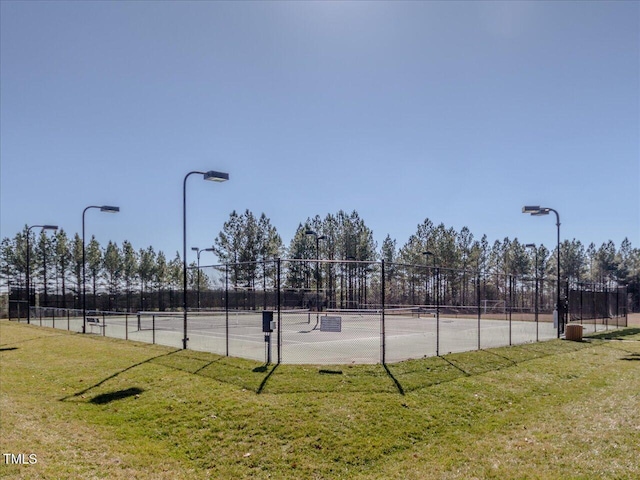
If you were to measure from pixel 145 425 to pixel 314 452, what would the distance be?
3.20 metres

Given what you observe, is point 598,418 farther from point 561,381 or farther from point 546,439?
point 561,381

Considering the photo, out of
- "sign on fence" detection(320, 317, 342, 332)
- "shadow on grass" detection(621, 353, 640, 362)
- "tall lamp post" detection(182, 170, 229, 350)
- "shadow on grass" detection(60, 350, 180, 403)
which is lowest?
"shadow on grass" detection(621, 353, 640, 362)

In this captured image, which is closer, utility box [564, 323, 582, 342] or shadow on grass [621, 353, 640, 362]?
shadow on grass [621, 353, 640, 362]

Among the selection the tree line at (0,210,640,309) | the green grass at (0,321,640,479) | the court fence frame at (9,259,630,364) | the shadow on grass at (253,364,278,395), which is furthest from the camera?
the tree line at (0,210,640,309)

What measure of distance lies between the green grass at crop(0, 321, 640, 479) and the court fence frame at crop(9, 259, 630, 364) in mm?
2245

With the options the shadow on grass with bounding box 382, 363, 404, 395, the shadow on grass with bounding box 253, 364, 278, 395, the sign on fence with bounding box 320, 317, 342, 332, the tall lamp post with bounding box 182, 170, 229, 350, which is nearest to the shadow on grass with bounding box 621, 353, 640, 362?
the shadow on grass with bounding box 382, 363, 404, 395

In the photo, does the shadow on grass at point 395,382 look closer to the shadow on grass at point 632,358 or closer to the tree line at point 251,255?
the shadow on grass at point 632,358

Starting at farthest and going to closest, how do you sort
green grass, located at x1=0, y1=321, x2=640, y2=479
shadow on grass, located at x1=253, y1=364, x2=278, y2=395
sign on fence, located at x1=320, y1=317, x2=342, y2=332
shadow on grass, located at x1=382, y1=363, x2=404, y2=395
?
1. sign on fence, located at x1=320, y1=317, x2=342, y2=332
2. shadow on grass, located at x1=253, y1=364, x2=278, y2=395
3. shadow on grass, located at x1=382, y1=363, x2=404, y2=395
4. green grass, located at x1=0, y1=321, x2=640, y2=479

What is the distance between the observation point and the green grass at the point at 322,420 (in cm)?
671

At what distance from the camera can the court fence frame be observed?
14.7 metres

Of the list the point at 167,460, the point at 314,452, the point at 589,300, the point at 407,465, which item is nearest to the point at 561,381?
the point at 407,465

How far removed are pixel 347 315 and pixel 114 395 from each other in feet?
26.4

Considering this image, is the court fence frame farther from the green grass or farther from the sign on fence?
the green grass

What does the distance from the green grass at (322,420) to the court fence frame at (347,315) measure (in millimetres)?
2245
